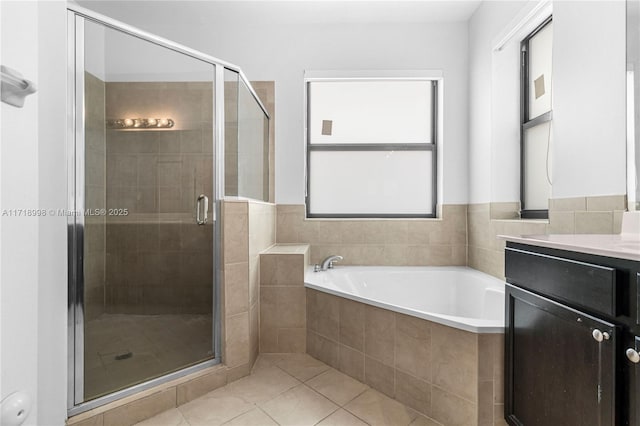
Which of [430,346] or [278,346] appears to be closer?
[430,346]

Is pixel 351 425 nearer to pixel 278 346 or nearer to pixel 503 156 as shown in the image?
pixel 278 346

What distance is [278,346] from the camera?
2012 mm

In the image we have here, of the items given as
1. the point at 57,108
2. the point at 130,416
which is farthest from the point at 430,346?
the point at 57,108

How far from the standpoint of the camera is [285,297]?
2.01 metres

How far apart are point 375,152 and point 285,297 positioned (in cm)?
145

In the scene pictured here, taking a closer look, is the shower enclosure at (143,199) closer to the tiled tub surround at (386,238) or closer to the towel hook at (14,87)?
the tiled tub surround at (386,238)

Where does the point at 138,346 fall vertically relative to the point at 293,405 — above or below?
above

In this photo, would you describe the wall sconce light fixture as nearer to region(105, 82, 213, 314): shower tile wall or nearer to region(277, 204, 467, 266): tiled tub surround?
region(105, 82, 213, 314): shower tile wall

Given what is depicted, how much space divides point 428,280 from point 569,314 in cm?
150

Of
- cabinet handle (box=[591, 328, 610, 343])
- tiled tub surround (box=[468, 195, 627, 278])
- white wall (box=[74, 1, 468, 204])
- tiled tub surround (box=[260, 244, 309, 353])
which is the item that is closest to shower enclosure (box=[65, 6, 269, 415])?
tiled tub surround (box=[260, 244, 309, 353])

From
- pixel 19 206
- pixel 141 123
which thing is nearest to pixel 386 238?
pixel 141 123

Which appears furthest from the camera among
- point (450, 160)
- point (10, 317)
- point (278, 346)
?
point (450, 160)

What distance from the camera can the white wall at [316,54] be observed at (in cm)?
247

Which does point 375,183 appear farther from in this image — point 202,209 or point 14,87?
point 14,87
